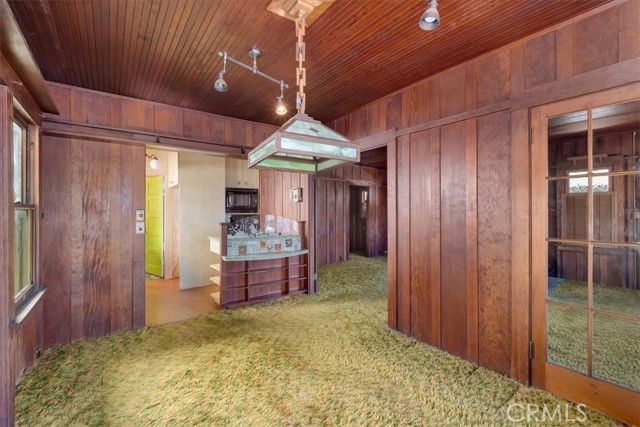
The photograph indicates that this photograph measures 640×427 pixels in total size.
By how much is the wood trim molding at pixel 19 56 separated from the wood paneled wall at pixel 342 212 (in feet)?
16.7

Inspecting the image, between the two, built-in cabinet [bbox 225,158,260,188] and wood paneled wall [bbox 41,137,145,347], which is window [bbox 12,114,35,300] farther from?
built-in cabinet [bbox 225,158,260,188]

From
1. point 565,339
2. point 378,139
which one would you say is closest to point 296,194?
point 378,139

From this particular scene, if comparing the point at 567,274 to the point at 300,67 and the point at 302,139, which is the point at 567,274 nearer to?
the point at 302,139

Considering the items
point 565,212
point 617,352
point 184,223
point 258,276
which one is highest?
point 565,212

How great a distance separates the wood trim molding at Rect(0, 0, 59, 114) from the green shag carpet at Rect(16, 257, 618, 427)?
2.24 metres

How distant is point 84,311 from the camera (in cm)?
317

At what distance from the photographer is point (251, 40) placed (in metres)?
2.32

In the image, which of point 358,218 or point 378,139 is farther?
point 358,218

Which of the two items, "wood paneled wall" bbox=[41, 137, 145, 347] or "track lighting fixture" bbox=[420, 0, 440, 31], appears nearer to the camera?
"track lighting fixture" bbox=[420, 0, 440, 31]

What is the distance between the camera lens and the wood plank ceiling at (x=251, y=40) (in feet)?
6.38

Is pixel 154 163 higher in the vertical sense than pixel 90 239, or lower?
higher

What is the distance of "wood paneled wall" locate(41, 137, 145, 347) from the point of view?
302cm
